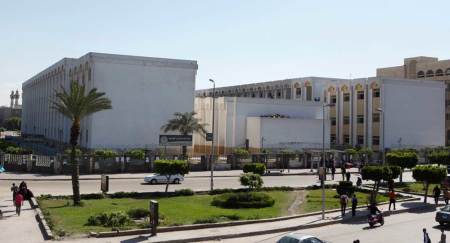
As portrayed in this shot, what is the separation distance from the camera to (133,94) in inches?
2625

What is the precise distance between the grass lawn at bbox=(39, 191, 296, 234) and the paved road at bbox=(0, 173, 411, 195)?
552 cm

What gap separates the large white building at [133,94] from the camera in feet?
212

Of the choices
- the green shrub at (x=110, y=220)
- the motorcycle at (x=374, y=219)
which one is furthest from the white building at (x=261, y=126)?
the green shrub at (x=110, y=220)

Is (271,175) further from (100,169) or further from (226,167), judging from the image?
(100,169)

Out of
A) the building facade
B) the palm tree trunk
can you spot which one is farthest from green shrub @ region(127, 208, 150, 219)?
the building facade

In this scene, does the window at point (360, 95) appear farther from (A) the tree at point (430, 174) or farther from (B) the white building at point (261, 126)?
(A) the tree at point (430, 174)

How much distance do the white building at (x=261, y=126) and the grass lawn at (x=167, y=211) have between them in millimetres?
39222

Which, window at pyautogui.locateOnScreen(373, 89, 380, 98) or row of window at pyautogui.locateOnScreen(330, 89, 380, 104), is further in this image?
row of window at pyautogui.locateOnScreen(330, 89, 380, 104)

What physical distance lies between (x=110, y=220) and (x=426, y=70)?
100698 millimetres

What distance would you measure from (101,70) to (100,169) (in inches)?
655

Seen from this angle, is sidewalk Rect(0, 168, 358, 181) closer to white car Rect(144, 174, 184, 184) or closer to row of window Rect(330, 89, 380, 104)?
white car Rect(144, 174, 184, 184)

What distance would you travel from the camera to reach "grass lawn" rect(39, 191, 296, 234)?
990 inches

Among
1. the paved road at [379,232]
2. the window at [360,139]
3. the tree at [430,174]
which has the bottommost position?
the paved road at [379,232]

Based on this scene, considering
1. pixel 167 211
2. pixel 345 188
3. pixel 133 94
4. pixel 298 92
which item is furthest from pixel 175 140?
pixel 298 92
